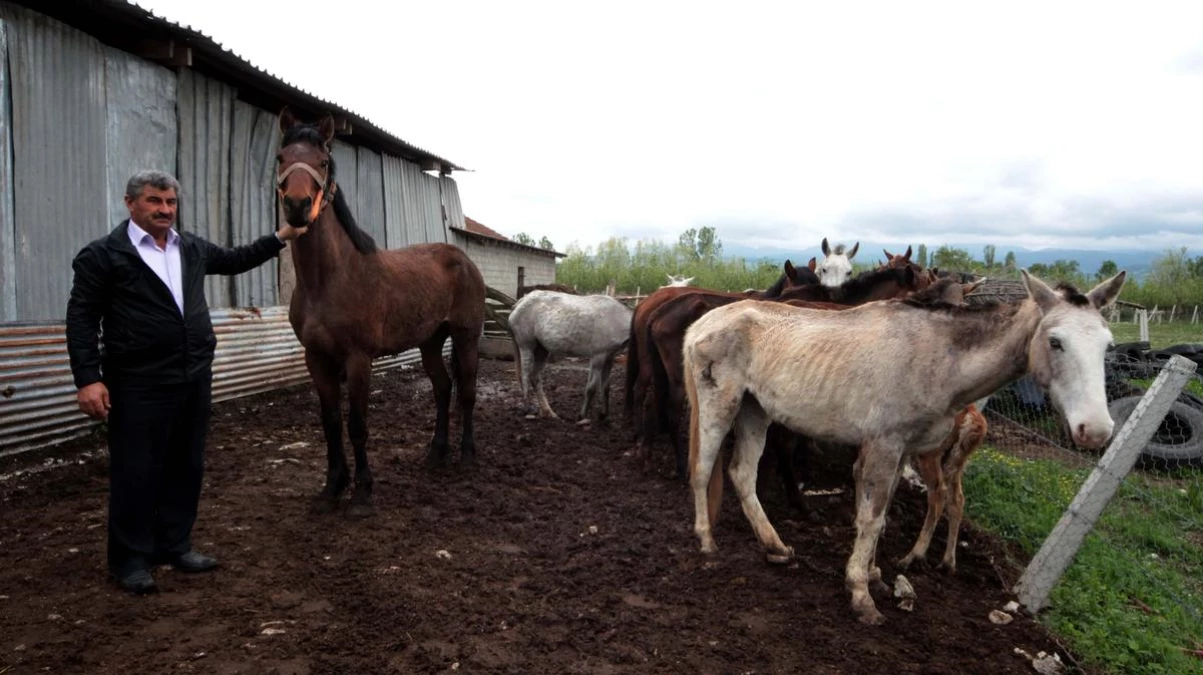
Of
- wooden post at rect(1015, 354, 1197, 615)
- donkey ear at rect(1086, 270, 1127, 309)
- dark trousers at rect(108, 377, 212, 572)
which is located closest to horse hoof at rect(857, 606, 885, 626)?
wooden post at rect(1015, 354, 1197, 615)

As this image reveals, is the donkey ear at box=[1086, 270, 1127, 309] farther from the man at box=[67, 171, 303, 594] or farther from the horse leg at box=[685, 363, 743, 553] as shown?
the man at box=[67, 171, 303, 594]

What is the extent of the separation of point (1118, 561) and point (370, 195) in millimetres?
10951

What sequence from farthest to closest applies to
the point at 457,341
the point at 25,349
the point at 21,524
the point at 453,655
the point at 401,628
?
the point at 457,341
the point at 25,349
the point at 21,524
the point at 401,628
the point at 453,655

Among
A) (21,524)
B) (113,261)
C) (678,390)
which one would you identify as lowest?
(21,524)

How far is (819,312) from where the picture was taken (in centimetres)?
476

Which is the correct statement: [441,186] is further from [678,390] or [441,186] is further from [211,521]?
[211,521]

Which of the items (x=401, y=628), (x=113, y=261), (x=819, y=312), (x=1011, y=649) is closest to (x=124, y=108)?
(x=113, y=261)

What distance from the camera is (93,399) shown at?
132 inches

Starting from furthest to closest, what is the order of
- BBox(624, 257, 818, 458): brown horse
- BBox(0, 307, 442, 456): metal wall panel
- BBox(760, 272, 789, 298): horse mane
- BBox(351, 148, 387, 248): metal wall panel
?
1. BBox(351, 148, 387, 248): metal wall panel
2. BBox(760, 272, 789, 298): horse mane
3. BBox(624, 257, 818, 458): brown horse
4. BBox(0, 307, 442, 456): metal wall panel

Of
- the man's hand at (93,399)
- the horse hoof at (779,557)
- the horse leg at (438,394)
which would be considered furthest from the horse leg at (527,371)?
the man's hand at (93,399)

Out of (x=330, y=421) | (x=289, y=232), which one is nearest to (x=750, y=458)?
(x=330, y=421)

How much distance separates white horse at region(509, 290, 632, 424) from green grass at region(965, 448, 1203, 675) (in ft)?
14.4

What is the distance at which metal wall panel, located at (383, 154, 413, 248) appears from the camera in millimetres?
12422

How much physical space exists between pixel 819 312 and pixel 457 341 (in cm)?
359
